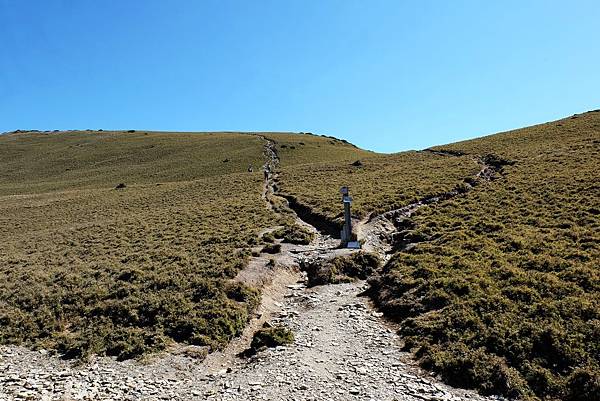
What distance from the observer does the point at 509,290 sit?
582 inches

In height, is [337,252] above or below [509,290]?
above

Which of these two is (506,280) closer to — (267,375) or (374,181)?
(267,375)

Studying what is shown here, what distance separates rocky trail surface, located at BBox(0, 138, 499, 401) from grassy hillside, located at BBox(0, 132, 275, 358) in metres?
0.85

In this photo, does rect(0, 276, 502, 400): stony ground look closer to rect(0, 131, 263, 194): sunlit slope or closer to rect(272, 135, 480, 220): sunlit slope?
rect(272, 135, 480, 220): sunlit slope

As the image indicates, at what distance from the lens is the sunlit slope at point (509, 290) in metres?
10.9

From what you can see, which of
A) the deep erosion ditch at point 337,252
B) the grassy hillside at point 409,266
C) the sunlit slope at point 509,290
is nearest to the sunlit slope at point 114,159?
the grassy hillside at point 409,266

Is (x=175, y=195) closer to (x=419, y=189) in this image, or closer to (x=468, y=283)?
(x=419, y=189)

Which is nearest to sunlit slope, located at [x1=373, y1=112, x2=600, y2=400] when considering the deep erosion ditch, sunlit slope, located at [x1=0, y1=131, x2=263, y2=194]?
the deep erosion ditch

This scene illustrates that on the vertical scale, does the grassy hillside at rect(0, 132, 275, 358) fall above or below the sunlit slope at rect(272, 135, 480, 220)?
below

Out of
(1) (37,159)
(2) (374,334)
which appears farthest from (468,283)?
(1) (37,159)

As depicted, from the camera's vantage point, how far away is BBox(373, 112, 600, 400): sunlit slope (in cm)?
1086

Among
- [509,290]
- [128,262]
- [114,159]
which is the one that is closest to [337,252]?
[509,290]

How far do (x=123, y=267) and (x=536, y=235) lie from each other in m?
20.3

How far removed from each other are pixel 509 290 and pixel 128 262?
18.6 m
